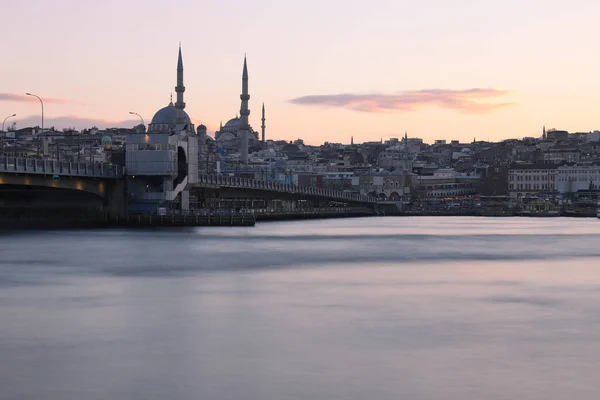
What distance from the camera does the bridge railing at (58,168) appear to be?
61000mm

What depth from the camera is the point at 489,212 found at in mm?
146625

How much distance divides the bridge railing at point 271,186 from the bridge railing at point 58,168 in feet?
45.7

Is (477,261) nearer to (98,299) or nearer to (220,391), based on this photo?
(98,299)

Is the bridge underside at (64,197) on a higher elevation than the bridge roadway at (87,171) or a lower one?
lower

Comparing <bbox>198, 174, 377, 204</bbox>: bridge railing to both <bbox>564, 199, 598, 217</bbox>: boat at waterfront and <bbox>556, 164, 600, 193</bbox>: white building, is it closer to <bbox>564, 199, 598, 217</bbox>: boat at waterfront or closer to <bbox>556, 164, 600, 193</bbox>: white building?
<bbox>564, 199, 598, 217</bbox>: boat at waterfront

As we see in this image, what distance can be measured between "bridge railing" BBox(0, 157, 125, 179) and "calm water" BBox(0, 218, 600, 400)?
615 inches

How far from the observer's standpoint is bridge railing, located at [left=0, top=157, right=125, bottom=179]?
61.0 m

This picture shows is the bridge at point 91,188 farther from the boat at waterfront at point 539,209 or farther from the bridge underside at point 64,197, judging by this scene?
the boat at waterfront at point 539,209

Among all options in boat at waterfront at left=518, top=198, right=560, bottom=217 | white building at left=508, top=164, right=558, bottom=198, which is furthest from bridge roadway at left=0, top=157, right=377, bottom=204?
white building at left=508, top=164, right=558, bottom=198

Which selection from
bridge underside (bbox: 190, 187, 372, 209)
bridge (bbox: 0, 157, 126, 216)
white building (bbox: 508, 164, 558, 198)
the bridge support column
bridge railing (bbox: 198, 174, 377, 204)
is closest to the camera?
bridge (bbox: 0, 157, 126, 216)

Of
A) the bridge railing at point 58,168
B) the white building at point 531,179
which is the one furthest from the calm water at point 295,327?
the white building at point 531,179

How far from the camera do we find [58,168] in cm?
6494

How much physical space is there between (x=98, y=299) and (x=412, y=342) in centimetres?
1082

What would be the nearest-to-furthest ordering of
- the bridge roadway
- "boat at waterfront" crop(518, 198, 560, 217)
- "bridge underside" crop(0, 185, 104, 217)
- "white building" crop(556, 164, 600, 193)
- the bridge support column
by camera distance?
the bridge roadway
"bridge underside" crop(0, 185, 104, 217)
the bridge support column
"boat at waterfront" crop(518, 198, 560, 217)
"white building" crop(556, 164, 600, 193)
